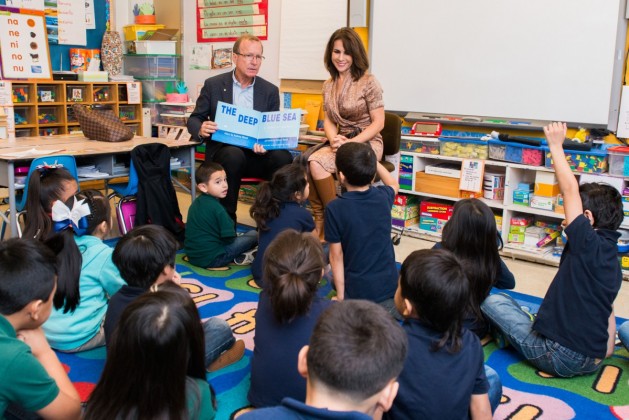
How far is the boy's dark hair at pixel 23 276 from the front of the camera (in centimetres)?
152

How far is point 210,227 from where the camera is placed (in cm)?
357

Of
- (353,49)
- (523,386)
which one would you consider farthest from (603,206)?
(353,49)

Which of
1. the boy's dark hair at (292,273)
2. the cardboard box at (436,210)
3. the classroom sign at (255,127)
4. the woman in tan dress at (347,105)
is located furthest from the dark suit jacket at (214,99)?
the boy's dark hair at (292,273)

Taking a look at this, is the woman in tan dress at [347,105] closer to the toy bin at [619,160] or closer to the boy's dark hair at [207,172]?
the boy's dark hair at [207,172]

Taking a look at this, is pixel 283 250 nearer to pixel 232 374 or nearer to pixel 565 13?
pixel 232 374

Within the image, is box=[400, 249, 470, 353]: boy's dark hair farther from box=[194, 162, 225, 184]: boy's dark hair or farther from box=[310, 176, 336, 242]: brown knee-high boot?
box=[310, 176, 336, 242]: brown knee-high boot

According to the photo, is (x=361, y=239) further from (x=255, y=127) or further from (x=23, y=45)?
(x=23, y=45)

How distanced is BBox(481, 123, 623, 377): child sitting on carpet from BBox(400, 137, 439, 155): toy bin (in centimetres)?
200

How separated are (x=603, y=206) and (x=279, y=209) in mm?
1528

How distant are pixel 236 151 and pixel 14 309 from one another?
2.57 m

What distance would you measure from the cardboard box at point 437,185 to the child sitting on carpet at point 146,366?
3126 mm

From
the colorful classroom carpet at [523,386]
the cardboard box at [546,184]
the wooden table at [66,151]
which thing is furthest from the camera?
the cardboard box at [546,184]

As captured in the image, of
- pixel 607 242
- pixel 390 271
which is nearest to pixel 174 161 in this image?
pixel 390 271

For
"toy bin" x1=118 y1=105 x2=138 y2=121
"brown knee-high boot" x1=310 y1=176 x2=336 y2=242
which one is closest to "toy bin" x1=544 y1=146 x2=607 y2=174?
"brown knee-high boot" x1=310 y1=176 x2=336 y2=242
